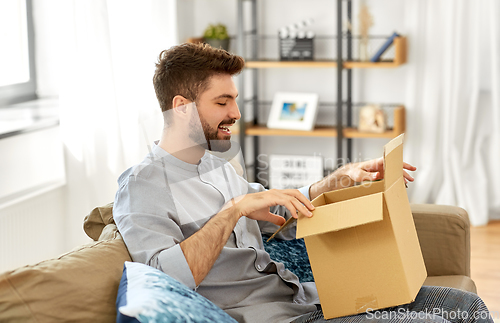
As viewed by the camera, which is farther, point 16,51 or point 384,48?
point 384,48

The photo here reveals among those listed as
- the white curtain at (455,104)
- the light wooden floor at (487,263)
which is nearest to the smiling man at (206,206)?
the light wooden floor at (487,263)

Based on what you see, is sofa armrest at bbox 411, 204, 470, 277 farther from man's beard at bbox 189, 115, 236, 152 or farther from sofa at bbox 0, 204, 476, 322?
sofa at bbox 0, 204, 476, 322

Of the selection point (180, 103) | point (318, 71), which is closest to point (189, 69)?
point (180, 103)

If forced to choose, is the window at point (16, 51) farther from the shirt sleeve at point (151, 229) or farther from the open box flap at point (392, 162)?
the open box flap at point (392, 162)

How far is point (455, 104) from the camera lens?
3.11 metres

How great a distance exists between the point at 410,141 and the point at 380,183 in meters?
2.13

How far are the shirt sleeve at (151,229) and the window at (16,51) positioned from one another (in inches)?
54.1

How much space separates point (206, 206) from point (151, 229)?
20 centimetres

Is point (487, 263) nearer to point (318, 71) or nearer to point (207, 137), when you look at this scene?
point (318, 71)

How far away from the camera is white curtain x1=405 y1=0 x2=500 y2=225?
3.05 metres

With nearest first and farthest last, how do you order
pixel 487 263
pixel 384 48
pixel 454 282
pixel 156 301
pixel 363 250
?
pixel 156 301 < pixel 363 250 < pixel 454 282 < pixel 487 263 < pixel 384 48

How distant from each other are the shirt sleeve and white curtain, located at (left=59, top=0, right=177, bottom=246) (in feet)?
3.23

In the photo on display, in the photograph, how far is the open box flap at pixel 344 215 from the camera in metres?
1.01

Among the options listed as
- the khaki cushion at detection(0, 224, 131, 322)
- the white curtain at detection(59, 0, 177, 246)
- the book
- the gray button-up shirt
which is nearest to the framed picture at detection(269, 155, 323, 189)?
the book
